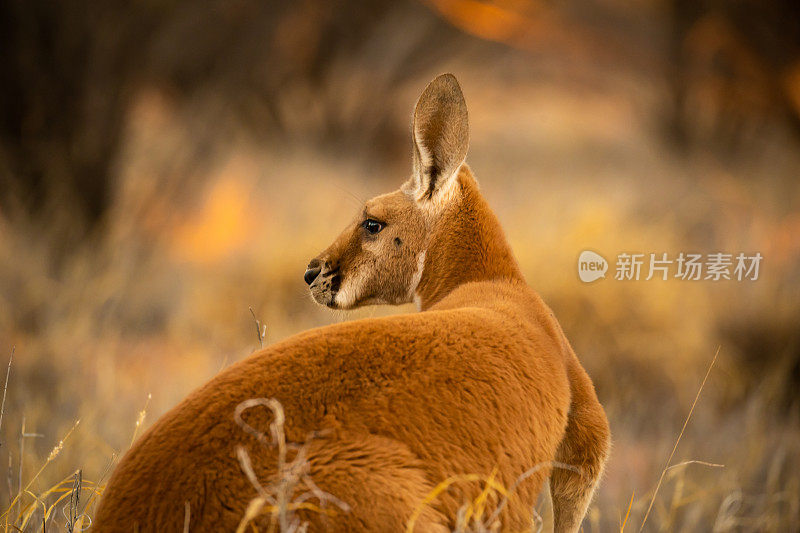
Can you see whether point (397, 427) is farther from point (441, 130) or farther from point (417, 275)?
point (441, 130)

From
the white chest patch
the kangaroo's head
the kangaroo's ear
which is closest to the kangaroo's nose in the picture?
the kangaroo's head

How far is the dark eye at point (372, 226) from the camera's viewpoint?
95.1 inches

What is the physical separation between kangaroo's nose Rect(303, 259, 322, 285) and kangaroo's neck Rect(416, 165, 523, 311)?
33 centimetres

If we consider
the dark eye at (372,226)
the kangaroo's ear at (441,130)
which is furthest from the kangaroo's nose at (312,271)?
the kangaroo's ear at (441,130)

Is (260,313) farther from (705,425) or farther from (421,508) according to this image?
(421,508)

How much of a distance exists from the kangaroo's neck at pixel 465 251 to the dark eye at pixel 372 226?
0.60 ft

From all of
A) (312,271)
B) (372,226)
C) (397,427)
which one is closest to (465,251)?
(372,226)

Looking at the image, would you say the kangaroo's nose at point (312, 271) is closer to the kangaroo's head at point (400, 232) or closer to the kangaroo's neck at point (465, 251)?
the kangaroo's head at point (400, 232)

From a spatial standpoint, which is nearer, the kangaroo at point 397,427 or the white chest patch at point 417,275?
the kangaroo at point 397,427

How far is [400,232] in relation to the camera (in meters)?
2.38

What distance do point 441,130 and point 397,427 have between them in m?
1.01

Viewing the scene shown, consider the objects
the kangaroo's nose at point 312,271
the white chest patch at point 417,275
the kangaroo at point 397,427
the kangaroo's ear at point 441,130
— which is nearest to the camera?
the kangaroo at point 397,427

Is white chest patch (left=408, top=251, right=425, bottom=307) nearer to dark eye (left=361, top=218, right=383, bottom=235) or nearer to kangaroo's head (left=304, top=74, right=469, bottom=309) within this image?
kangaroo's head (left=304, top=74, right=469, bottom=309)

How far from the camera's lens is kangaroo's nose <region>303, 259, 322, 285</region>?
246cm
